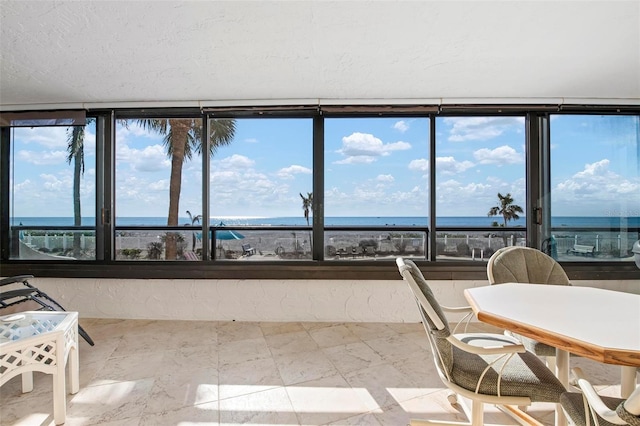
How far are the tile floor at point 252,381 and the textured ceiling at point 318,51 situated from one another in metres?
2.25

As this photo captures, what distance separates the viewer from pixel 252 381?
2.09m

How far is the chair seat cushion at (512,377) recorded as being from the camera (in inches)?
50.6

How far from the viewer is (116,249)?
11.1 feet

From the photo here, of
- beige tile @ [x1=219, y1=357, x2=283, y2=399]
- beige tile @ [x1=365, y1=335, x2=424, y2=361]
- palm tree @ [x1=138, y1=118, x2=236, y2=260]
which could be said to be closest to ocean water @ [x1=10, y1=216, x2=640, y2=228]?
palm tree @ [x1=138, y1=118, x2=236, y2=260]

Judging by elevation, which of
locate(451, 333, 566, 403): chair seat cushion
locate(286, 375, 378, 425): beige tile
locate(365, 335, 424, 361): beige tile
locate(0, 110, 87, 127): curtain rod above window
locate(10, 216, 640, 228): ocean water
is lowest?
locate(365, 335, 424, 361): beige tile

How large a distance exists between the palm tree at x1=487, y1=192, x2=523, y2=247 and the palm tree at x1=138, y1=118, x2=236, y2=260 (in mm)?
3092

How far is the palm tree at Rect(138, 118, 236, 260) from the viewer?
11.2 ft

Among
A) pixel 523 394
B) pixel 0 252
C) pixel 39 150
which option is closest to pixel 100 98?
pixel 39 150

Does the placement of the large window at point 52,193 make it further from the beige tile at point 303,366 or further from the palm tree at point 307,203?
the beige tile at point 303,366

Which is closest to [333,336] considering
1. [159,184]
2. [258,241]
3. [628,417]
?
[258,241]

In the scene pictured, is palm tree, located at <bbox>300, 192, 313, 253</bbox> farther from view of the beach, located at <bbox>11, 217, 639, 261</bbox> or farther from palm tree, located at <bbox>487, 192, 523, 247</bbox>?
palm tree, located at <bbox>487, 192, 523, 247</bbox>

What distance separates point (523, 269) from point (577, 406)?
117 centimetres

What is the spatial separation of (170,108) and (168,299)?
199 cm

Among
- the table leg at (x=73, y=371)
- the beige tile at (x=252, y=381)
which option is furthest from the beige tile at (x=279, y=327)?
the table leg at (x=73, y=371)
